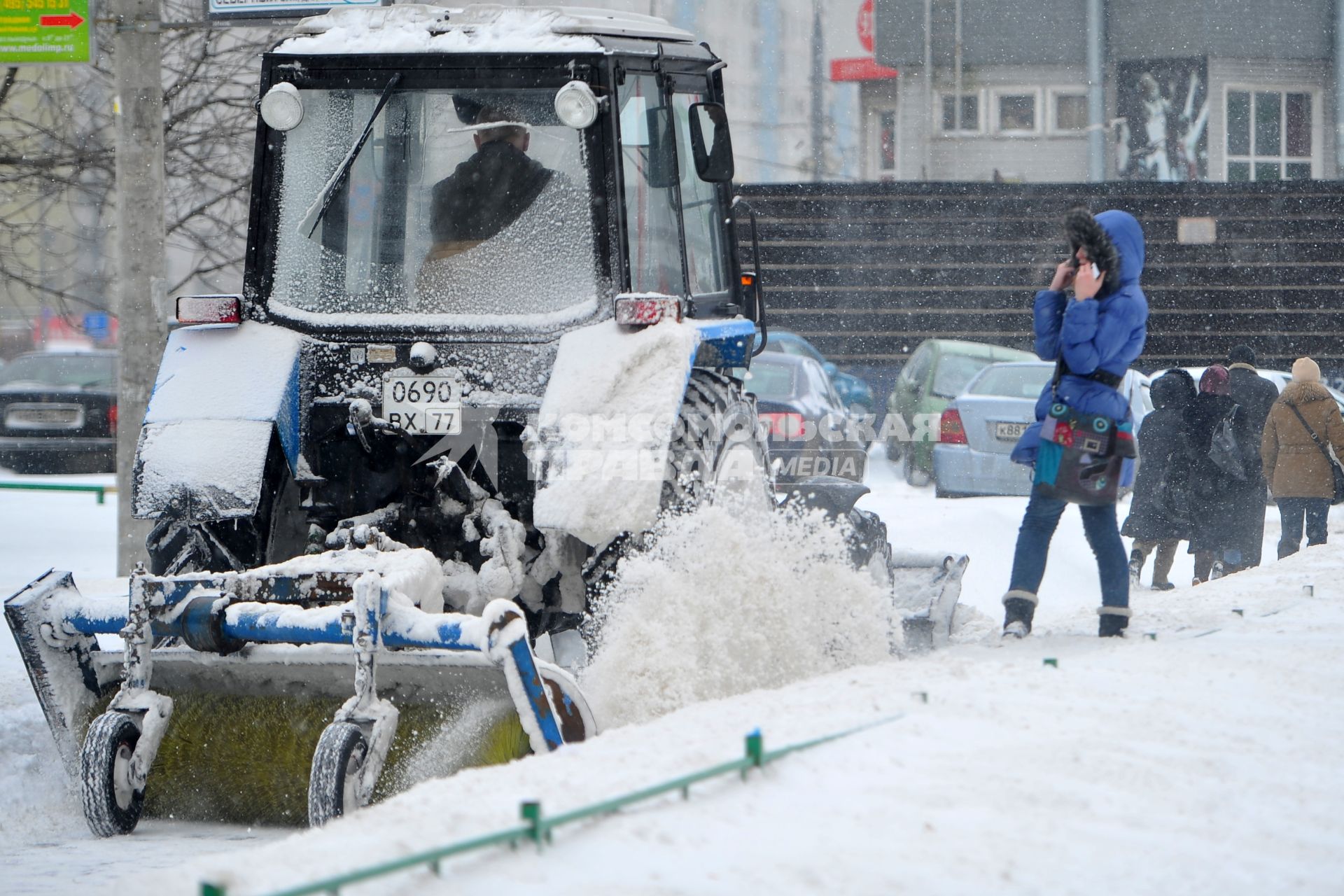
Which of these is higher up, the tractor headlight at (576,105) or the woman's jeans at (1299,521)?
→ the tractor headlight at (576,105)

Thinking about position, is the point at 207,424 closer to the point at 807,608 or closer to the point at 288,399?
the point at 288,399

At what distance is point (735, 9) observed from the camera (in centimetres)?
7375

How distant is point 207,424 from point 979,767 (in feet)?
9.26

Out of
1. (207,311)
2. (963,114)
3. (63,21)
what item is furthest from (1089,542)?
(963,114)

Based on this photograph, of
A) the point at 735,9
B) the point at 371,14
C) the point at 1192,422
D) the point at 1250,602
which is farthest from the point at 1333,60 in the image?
the point at 735,9

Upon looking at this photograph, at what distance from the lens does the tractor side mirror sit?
5.32 meters

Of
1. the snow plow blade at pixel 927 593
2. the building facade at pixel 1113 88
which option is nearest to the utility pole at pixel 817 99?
the building facade at pixel 1113 88

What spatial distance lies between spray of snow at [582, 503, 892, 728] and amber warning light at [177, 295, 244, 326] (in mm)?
1765

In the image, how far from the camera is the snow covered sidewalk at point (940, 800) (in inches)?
108

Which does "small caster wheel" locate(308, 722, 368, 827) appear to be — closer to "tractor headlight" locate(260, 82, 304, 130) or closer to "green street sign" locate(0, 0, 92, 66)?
"tractor headlight" locate(260, 82, 304, 130)

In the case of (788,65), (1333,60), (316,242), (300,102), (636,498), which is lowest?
(636,498)

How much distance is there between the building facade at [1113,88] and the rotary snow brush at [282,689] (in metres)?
28.7

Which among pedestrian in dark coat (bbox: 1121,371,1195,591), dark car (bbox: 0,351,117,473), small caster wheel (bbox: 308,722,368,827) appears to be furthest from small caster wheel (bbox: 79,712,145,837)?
dark car (bbox: 0,351,117,473)

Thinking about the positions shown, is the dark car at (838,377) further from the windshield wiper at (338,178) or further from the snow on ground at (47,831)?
the windshield wiper at (338,178)
